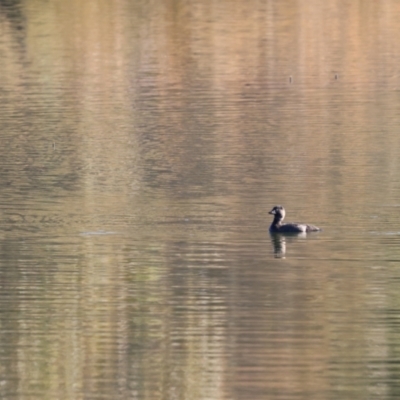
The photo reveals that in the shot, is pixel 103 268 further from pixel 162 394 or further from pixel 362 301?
pixel 162 394

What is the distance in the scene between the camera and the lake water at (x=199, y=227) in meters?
13.9

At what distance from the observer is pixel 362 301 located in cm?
1634

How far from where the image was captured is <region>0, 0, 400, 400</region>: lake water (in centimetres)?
1385

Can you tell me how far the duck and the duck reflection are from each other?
0.05 metres

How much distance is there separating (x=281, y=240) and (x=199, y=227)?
137 centimetres

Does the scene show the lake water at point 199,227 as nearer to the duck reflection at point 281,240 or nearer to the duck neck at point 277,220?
the duck reflection at point 281,240

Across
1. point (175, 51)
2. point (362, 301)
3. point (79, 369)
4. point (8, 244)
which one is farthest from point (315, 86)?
point (79, 369)

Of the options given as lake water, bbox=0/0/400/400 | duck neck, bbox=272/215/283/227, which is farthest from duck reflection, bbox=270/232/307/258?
duck neck, bbox=272/215/283/227

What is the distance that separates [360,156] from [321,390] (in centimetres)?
1462

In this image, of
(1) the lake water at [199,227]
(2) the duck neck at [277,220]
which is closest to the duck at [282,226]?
(2) the duck neck at [277,220]

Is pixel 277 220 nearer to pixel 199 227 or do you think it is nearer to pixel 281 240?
pixel 281 240

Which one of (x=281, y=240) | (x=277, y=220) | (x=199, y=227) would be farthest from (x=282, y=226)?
(x=199, y=227)

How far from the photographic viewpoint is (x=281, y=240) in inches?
784

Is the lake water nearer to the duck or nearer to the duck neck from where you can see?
the duck
